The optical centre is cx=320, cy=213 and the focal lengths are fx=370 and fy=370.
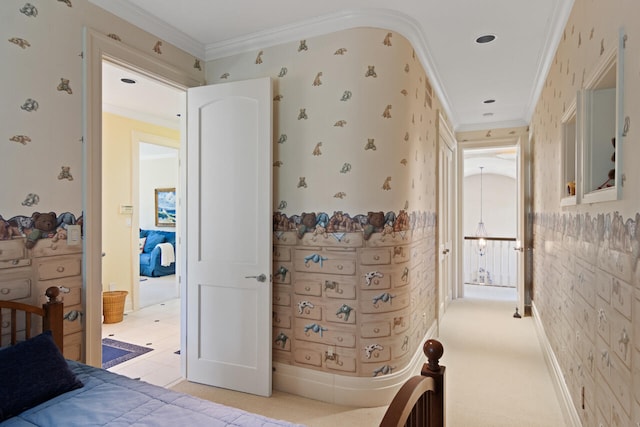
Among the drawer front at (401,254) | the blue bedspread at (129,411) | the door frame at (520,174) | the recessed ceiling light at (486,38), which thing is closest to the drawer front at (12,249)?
the blue bedspread at (129,411)

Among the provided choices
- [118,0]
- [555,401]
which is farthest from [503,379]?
[118,0]

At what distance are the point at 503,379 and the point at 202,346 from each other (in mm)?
2423

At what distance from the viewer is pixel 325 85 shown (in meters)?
2.63

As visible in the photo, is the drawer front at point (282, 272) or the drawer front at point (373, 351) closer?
the drawer front at point (373, 351)

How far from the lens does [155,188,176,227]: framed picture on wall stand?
841 centimetres

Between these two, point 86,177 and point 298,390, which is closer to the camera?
point 86,177

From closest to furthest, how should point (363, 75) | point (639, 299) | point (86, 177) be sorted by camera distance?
point (639, 299) < point (86, 177) < point (363, 75)

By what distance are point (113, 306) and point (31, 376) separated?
3.08 meters

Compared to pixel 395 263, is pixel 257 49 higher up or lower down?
higher up

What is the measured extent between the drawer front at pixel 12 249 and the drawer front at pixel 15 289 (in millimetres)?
117

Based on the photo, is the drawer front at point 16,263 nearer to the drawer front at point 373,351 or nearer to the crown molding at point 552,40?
the drawer front at point 373,351

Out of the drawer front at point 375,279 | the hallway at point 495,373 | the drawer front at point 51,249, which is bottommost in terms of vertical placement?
the hallway at point 495,373

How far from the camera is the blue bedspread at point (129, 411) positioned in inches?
53.7

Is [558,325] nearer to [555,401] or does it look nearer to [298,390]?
[555,401]
